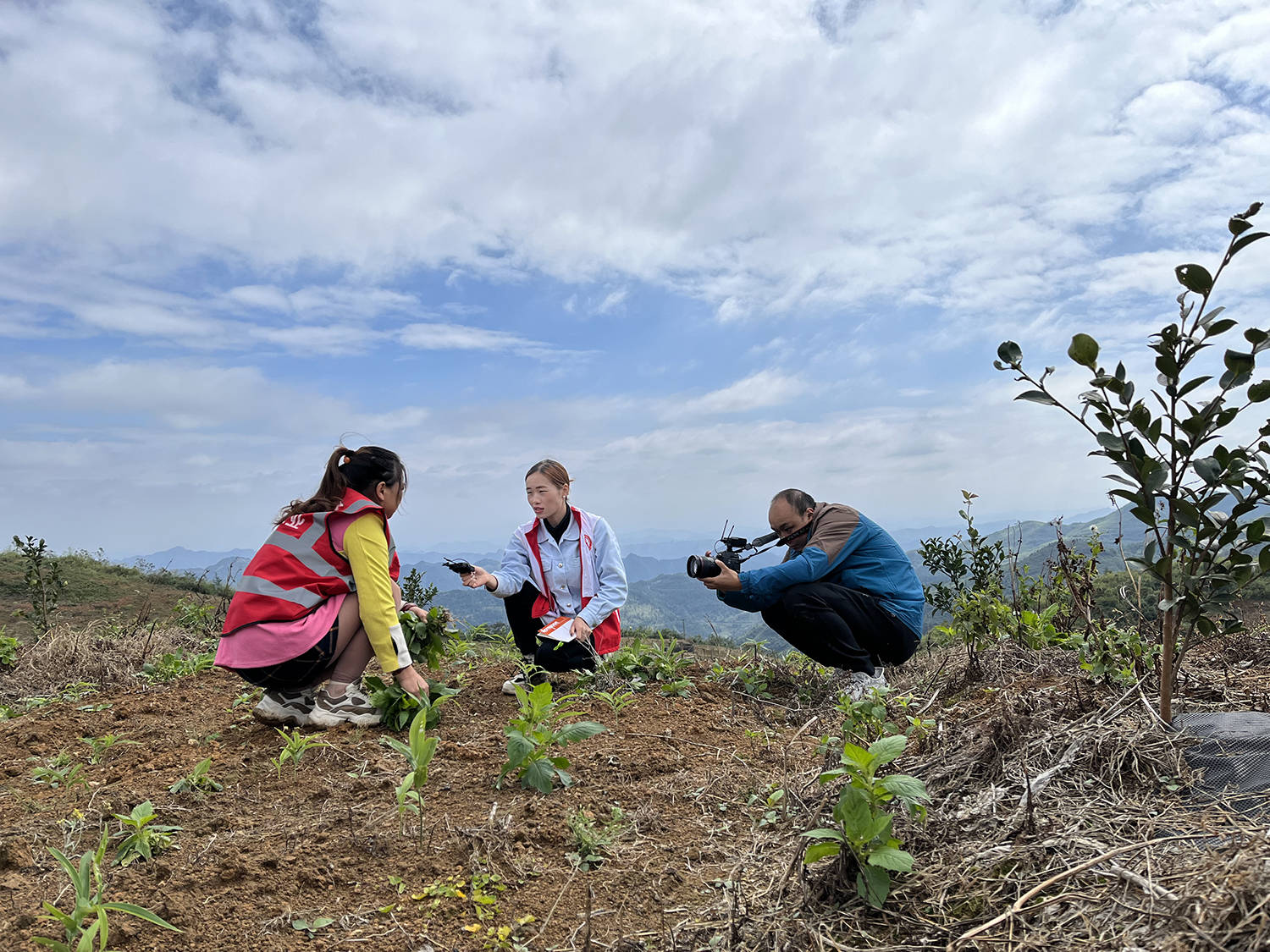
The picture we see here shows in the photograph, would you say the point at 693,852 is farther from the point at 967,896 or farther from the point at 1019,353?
the point at 1019,353

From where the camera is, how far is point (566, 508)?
18.6ft

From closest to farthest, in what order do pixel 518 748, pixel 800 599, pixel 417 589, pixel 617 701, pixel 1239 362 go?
pixel 1239 362
pixel 518 748
pixel 617 701
pixel 800 599
pixel 417 589

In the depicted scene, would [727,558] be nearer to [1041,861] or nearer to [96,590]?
[1041,861]

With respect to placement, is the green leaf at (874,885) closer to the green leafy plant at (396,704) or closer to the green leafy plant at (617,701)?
the green leafy plant at (617,701)

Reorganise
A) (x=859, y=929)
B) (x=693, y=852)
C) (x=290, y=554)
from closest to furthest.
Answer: (x=859, y=929), (x=693, y=852), (x=290, y=554)

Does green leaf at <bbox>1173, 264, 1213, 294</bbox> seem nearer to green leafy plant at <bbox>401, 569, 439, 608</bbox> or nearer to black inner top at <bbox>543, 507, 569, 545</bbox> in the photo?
black inner top at <bbox>543, 507, 569, 545</bbox>

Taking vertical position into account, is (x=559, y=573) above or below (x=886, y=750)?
above

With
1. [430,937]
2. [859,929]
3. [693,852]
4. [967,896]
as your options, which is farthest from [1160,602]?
[430,937]

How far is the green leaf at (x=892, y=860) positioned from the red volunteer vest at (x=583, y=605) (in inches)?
138

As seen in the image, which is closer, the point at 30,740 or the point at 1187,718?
the point at 1187,718

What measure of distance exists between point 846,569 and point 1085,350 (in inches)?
114

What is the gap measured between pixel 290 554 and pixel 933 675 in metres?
3.93

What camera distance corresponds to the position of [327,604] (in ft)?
13.7

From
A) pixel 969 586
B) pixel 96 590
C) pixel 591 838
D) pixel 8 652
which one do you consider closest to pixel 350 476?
pixel 591 838
